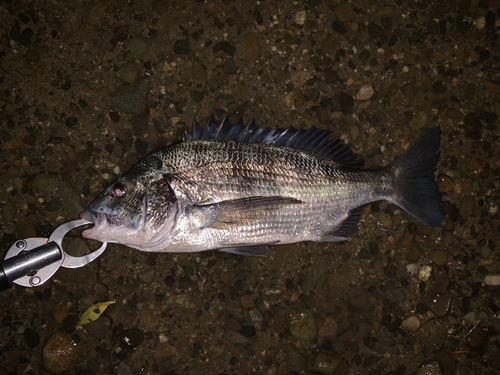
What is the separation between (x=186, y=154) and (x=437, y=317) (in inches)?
101

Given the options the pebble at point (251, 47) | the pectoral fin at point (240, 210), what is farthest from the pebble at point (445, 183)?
the pebble at point (251, 47)

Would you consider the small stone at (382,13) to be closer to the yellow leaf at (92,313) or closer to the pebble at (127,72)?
the pebble at (127,72)

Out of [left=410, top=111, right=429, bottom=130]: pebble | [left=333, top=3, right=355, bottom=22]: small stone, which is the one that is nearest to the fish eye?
[left=333, top=3, right=355, bottom=22]: small stone

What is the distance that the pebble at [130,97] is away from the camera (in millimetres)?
2787

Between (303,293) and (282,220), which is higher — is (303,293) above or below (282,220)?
below

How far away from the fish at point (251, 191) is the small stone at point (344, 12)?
1.07m

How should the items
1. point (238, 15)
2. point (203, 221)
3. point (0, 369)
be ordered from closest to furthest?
1. point (203, 221)
2. point (0, 369)
3. point (238, 15)

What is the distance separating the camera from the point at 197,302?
2.79 meters

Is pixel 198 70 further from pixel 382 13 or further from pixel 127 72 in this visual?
pixel 382 13

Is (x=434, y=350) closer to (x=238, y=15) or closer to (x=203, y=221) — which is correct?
(x=203, y=221)

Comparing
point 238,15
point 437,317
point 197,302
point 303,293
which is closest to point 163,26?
point 238,15

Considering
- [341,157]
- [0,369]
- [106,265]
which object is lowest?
[0,369]

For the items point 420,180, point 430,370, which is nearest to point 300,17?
point 420,180

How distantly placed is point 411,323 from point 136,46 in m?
3.33
